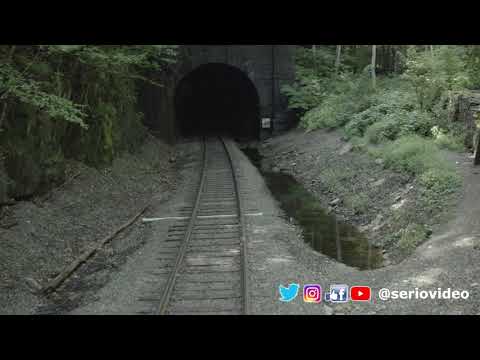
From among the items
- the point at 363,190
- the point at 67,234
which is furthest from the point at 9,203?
the point at 363,190

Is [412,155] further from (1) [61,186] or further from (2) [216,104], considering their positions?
(2) [216,104]

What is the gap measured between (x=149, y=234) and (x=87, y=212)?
2037 mm

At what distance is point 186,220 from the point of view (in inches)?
507

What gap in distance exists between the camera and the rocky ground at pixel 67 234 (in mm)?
8461

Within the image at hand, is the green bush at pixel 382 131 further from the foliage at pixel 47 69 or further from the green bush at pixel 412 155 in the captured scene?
the foliage at pixel 47 69

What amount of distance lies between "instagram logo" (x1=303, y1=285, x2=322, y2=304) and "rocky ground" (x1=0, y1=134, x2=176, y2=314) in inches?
153

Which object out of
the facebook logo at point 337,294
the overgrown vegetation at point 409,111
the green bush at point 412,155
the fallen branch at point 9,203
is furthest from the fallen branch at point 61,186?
the green bush at point 412,155

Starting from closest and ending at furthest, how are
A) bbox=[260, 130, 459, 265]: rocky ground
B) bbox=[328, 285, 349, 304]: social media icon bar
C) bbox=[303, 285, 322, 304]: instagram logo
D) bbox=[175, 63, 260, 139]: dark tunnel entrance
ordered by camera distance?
1. bbox=[303, 285, 322, 304]: instagram logo
2. bbox=[328, 285, 349, 304]: social media icon bar
3. bbox=[260, 130, 459, 265]: rocky ground
4. bbox=[175, 63, 260, 139]: dark tunnel entrance

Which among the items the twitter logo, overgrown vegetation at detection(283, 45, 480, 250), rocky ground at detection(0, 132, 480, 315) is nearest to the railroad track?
rocky ground at detection(0, 132, 480, 315)

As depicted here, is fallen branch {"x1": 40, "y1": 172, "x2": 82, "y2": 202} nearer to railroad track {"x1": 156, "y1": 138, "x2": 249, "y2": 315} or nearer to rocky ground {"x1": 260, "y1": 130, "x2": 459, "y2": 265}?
railroad track {"x1": 156, "y1": 138, "x2": 249, "y2": 315}

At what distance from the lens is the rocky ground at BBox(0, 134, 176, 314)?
333 inches

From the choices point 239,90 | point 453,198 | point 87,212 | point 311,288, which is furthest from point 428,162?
point 239,90

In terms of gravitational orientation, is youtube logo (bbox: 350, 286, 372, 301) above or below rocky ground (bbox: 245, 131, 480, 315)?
below

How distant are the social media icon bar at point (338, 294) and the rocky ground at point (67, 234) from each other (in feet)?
14.2
